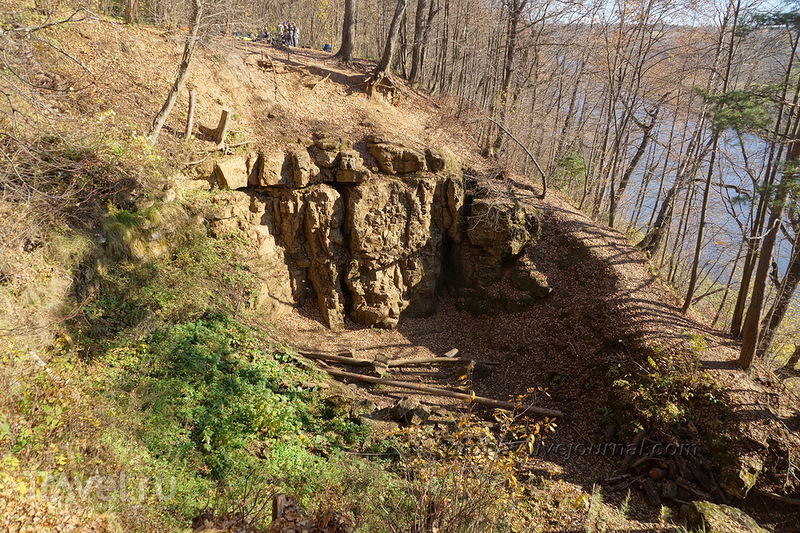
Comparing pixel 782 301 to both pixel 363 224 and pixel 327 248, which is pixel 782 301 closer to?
pixel 363 224

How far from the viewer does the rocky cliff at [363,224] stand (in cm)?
1327

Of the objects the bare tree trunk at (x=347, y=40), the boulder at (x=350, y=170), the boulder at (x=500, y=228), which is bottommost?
the boulder at (x=500, y=228)

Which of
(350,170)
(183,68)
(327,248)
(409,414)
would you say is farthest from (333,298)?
(183,68)

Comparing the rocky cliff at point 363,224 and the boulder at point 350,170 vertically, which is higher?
the boulder at point 350,170

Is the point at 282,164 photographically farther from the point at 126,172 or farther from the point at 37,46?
the point at 37,46

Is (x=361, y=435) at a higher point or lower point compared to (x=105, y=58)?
lower

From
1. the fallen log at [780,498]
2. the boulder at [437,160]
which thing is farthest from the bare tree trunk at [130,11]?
the fallen log at [780,498]

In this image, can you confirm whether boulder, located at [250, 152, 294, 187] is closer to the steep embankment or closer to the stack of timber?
the steep embankment

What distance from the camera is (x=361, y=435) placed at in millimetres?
9500

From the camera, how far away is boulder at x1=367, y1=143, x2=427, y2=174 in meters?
15.0

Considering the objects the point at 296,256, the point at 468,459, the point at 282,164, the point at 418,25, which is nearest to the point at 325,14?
the point at 418,25

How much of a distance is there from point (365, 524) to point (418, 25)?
21688 millimetres

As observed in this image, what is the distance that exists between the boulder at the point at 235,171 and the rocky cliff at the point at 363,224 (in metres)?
0.03

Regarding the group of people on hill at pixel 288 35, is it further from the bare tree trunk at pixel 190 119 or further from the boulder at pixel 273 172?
the boulder at pixel 273 172
